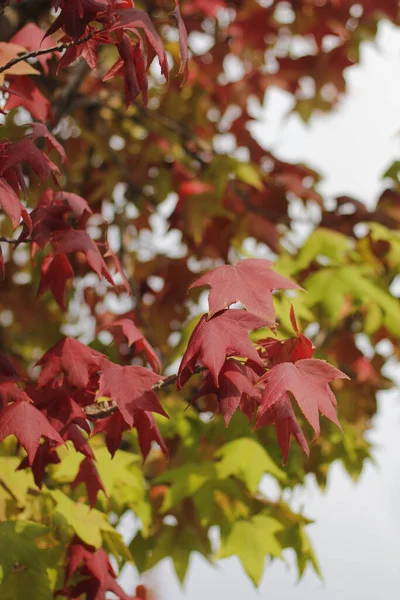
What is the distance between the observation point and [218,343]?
1.63 meters

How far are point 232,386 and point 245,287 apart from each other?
0.69ft

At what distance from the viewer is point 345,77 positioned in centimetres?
480

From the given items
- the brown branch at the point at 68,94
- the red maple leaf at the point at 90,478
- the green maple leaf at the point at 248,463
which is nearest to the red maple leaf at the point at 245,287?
the red maple leaf at the point at 90,478

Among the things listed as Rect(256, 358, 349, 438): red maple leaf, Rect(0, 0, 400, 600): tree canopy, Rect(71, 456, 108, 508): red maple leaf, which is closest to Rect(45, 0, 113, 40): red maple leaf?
Rect(0, 0, 400, 600): tree canopy

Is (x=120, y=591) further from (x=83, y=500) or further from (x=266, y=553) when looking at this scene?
(x=266, y=553)

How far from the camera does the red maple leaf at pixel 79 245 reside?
76.2 inches

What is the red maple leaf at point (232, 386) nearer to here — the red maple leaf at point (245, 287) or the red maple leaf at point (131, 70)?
the red maple leaf at point (245, 287)

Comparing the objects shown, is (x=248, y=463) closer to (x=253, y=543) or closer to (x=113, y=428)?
(x=253, y=543)

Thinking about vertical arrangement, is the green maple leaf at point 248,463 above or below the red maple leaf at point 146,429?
below

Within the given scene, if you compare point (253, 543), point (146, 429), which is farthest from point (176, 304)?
point (146, 429)

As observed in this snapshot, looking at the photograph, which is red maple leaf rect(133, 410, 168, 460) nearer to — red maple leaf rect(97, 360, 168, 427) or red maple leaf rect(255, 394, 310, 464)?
red maple leaf rect(97, 360, 168, 427)

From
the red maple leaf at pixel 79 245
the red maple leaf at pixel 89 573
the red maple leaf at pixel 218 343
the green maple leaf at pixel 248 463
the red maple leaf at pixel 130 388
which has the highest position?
the red maple leaf at pixel 218 343

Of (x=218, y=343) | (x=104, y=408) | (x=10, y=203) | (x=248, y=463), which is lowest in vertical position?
(x=248, y=463)

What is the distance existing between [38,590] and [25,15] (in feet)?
8.37
